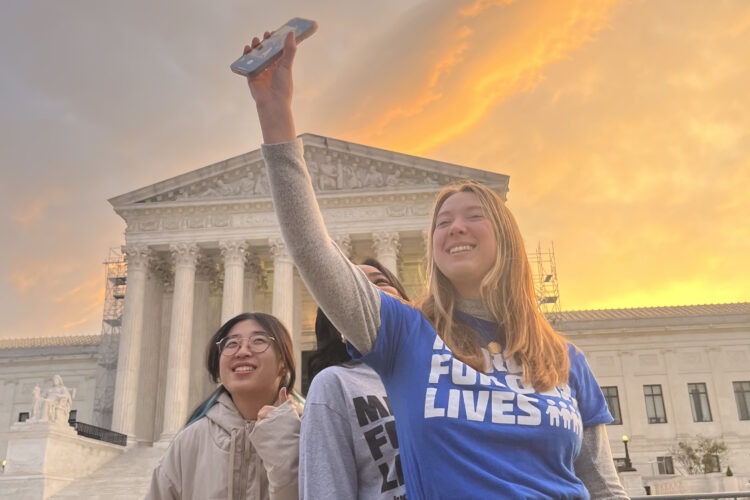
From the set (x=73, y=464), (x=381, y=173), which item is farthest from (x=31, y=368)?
(x=381, y=173)

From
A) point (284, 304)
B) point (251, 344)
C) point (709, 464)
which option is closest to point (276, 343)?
point (251, 344)

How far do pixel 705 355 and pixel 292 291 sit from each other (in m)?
25.7

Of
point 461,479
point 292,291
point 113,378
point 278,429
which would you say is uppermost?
point 292,291

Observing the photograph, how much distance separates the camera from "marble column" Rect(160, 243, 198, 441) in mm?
31844

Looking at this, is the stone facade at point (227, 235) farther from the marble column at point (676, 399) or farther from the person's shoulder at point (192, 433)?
the person's shoulder at point (192, 433)

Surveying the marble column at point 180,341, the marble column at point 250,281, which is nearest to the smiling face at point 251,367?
the marble column at point 180,341

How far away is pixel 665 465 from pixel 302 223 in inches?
1602

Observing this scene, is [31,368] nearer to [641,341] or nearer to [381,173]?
[381,173]

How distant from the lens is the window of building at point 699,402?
131 feet

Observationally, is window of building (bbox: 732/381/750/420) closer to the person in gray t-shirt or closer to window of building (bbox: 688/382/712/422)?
window of building (bbox: 688/382/712/422)

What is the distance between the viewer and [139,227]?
116 feet

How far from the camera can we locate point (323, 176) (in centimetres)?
3606

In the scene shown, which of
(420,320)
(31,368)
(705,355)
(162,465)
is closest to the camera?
(420,320)

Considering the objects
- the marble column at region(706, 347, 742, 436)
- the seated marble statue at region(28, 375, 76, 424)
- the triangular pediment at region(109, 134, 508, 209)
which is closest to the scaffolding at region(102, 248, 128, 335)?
the triangular pediment at region(109, 134, 508, 209)
